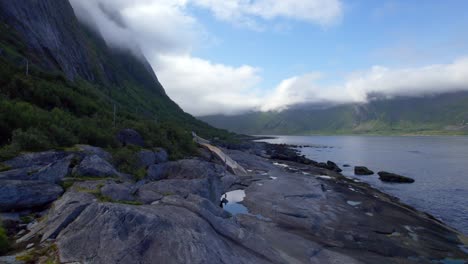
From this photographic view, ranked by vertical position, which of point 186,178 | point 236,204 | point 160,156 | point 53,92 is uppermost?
point 53,92

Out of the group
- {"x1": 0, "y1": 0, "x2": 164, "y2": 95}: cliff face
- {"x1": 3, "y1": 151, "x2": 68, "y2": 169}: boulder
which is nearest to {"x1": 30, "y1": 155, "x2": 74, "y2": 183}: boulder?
{"x1": 3, "y1": 151, "x2": 68, "y2": 169}: boulder

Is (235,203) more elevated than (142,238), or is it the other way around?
(142,238)

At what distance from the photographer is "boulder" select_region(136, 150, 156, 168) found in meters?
30.5

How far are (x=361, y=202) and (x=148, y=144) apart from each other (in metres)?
31.8

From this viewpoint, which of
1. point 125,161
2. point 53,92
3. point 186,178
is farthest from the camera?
point 53,92

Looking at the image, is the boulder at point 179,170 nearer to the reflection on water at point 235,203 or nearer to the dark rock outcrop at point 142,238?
the reflection on water at point 235,203

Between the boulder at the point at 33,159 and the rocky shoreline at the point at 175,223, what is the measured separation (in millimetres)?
56

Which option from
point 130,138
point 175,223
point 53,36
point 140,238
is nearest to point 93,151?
point 130,138

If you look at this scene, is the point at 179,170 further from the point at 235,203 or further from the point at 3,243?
the point at 3,243

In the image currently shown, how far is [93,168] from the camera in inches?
765

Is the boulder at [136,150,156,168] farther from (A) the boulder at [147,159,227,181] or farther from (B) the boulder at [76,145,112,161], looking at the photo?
(B) the boulder at [76,145,112,161]

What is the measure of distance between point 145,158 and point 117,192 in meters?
16.0

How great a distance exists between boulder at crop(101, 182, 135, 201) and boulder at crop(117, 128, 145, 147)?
2011 centimetres

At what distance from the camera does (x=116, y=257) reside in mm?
10805
